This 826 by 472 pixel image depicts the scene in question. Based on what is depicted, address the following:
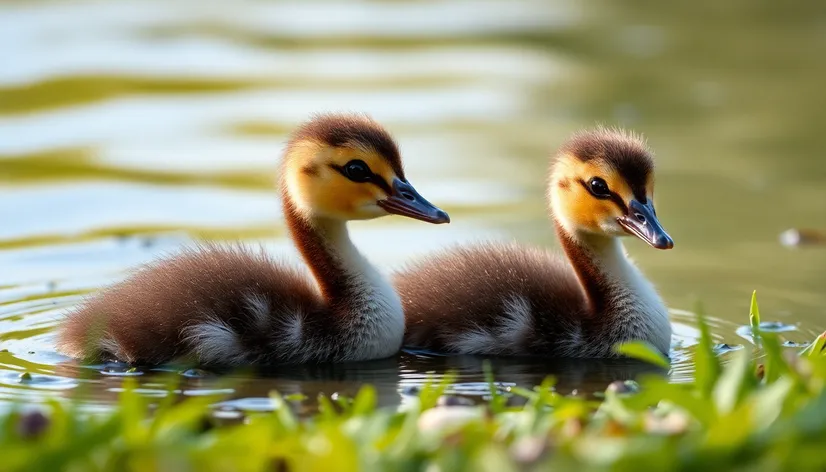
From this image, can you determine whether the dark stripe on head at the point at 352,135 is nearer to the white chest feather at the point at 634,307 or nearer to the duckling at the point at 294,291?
the duckling at the point at 294,291

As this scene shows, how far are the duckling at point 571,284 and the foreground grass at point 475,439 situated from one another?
6.84 feet

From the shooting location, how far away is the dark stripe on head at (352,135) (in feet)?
19.6

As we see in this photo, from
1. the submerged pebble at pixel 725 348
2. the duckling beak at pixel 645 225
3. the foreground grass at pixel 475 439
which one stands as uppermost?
the duckling beak at pixel 645 225

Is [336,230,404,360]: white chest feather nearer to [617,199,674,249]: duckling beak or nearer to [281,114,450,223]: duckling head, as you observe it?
[281,114,450,223]: duckling head

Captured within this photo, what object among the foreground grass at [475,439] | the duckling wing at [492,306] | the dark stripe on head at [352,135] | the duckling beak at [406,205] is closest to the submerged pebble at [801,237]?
the duckling wing at [492,306]

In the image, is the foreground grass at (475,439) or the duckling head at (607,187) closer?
the foreground grass at (475,439)

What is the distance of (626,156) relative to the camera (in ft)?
20.0

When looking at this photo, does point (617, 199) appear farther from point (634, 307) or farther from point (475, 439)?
point (475, 439)

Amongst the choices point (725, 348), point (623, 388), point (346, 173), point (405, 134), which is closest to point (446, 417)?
point (623, 388)

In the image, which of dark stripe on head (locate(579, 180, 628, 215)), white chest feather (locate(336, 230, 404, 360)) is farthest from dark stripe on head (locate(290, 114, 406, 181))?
dark stripe on head (locate(579, 180, 628, 215))

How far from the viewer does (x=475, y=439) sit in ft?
11.4

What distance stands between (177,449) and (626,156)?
3.16 meters

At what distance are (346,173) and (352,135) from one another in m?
0.16

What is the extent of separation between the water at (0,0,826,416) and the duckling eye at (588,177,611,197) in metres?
0.75
